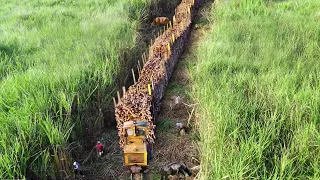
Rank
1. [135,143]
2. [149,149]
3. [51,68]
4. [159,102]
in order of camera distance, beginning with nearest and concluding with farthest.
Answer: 1. [135,143]
2. [149,149]
3. [51,68]
4. [159,102]

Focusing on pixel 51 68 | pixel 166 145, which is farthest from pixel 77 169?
pixel 51 68

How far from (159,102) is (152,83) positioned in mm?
698

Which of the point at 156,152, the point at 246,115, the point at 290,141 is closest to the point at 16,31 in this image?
the point at 156,152

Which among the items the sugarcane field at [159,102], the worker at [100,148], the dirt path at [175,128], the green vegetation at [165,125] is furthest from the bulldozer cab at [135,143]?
the green vegetation at [165,125]

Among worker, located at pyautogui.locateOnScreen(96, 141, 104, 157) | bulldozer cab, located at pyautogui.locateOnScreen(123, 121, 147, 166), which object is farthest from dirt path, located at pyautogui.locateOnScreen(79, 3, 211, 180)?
bulldozer cab, located at pyautogui.locateOnScreen(123, 121, 147, 166)

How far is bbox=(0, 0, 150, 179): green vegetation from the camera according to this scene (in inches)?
173

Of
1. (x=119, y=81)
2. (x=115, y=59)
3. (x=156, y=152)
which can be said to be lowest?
(x=156, y=152)

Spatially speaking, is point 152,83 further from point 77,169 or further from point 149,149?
point 77,169

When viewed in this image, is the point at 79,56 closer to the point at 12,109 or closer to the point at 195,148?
the point at 12,109

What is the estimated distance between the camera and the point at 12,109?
4668mm

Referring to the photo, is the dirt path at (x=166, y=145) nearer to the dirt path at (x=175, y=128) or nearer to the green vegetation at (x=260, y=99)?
the dirt path at (x=175, y=128)

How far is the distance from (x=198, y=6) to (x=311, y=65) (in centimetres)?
809

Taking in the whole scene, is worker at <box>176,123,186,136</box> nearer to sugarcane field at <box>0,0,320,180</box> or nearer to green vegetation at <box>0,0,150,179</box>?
sugarcane field at <box>0,0,320,180</box>

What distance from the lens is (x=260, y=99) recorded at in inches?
197
